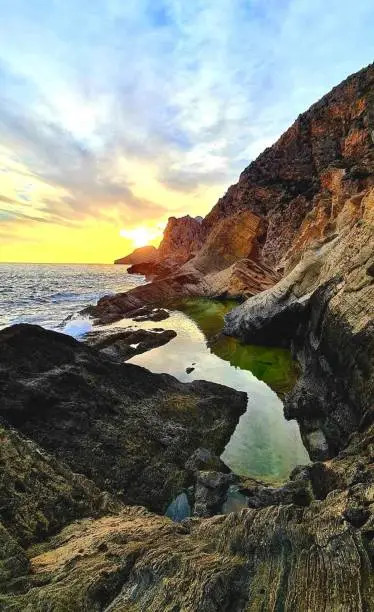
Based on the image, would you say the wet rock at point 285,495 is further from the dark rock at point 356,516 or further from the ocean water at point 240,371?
the dark rock at point 356,516

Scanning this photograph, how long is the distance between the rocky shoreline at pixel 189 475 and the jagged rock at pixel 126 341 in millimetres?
311

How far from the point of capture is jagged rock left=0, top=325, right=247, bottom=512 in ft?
35.7

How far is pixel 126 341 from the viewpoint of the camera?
27281 millimetres

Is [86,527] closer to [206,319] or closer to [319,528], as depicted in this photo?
[319,528]

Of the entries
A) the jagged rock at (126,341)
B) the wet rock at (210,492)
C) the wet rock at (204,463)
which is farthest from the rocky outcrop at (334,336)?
the jagged rock at (126,341)

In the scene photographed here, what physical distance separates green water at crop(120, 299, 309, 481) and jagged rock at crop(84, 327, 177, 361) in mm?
694

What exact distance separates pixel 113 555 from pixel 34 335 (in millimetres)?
11002

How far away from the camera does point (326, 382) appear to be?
1581 centimetres

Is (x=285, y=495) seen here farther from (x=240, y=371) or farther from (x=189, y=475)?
(x=240, y=371)

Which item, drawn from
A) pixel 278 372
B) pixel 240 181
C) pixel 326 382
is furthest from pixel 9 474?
pixel 240 181

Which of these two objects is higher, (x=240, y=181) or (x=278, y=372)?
(x=240, y=181)

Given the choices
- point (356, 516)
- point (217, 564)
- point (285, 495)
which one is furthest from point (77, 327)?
point (356, 516)

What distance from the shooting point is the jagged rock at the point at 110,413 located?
428 inches

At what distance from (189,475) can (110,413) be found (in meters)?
3.59
